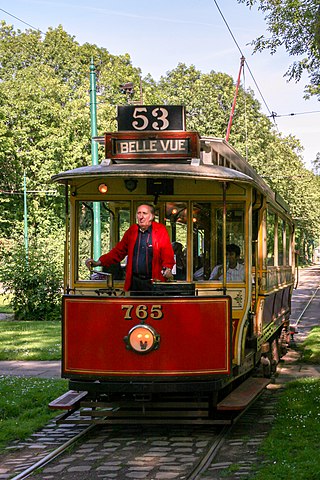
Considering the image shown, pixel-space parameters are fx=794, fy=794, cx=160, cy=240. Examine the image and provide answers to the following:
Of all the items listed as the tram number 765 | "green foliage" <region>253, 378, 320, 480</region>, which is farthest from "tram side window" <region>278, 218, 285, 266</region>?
the tram number 765

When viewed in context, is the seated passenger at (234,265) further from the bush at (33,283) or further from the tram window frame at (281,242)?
the bush at (33,283)

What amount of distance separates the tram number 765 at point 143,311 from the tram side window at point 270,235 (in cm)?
426

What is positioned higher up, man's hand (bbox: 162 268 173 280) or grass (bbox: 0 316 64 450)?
man's hand (bbox: 162 268 173 280)

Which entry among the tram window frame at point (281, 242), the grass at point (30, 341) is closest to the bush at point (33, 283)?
the grass at point (30, 341)

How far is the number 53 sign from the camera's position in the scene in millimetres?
8656

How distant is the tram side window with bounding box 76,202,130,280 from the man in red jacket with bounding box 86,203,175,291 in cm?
47

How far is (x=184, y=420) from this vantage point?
8.26 m

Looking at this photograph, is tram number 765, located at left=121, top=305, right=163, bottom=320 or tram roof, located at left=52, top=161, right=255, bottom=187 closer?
tram number 765, located at left=121, top=305, right=163, bottom=320

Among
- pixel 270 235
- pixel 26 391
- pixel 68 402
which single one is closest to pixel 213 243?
pixel 68 402

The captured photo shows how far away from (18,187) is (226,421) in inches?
1678

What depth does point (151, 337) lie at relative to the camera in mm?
7965

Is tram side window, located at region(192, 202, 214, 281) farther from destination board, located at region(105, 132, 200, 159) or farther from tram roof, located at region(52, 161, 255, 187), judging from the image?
destination board, located at region(105, 132, 200, 159)

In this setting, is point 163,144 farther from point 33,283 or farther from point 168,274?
point 33,283

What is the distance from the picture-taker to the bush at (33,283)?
73.8 feet
